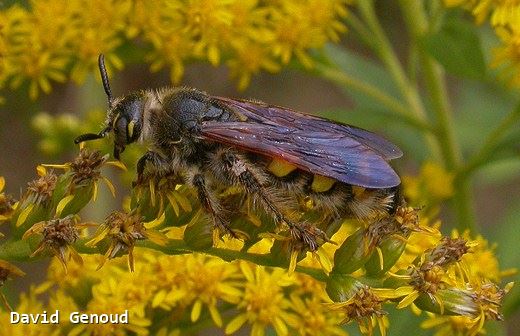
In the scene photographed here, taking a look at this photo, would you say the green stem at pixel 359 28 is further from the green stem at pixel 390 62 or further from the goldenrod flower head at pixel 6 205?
the goldenrod flower head at pixel 6 205

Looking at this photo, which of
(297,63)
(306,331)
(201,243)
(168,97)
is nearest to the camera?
(201,243)

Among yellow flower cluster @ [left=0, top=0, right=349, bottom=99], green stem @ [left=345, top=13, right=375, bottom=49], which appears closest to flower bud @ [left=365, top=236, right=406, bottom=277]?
yellow flower cluster @ [left=0, top=0, right=349, bottom=99]

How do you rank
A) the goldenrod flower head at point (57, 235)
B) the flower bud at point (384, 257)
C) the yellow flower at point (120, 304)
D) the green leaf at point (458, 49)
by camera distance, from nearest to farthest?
1. the goldenrod flower head at point (57, 235)
2. the flower bud at point (384, 257)
3. the yellow flower at point (120, 304)
4. the green leaf at point (458, 49)

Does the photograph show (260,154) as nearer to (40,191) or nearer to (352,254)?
(352,254)

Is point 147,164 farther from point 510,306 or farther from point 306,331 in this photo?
point 510,306

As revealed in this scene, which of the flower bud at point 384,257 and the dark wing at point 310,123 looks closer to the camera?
the flower bud at point 384,257

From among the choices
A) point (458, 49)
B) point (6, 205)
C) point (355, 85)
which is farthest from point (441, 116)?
point (6, 205)

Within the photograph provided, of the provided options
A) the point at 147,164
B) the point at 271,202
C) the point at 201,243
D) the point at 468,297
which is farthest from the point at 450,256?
the point at 147,164

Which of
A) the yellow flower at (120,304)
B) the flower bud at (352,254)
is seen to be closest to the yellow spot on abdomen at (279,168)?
the flower bud at (352,254)
